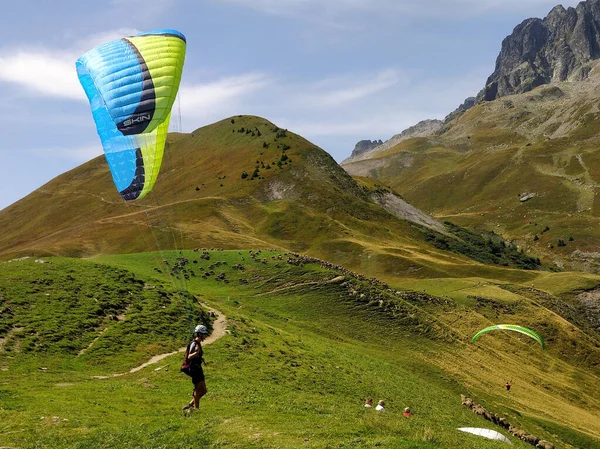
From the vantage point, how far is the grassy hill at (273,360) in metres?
14.5

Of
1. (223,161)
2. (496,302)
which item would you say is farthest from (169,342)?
(223,161)

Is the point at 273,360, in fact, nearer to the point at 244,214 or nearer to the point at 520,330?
the point at 520,330

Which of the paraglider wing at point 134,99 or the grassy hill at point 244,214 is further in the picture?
the grassy hill at point 244,214

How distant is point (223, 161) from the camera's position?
128625 mm

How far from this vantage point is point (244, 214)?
322 feet

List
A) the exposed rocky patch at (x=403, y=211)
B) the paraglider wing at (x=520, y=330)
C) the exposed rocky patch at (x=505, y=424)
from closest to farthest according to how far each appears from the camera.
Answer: the exposed rocky patch at (x=505, y=424) → the paraglider wing at (x=520, y=330) → the exposed rocky patch at (x=403, y=211)

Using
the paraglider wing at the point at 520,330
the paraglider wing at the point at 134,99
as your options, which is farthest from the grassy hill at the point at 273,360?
the paraglider wing at the point at 134,99

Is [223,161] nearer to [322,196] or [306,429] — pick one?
[322,196]

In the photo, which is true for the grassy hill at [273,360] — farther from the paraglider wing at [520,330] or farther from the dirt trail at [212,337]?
the paraglider wing at [520,330]

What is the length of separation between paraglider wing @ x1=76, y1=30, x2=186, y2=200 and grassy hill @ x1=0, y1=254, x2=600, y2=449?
6547 millimetres

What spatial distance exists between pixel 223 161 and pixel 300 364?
105 m

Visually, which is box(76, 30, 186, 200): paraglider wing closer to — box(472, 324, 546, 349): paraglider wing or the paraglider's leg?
the paraglider's leg

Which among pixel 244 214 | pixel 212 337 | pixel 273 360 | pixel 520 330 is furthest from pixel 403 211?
pixel 273 360

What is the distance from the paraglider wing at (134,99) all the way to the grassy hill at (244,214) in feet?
172
